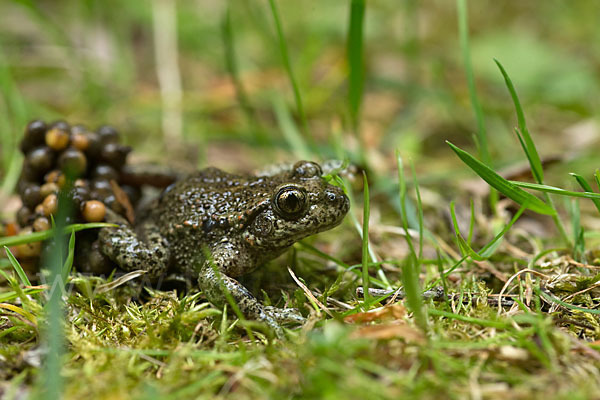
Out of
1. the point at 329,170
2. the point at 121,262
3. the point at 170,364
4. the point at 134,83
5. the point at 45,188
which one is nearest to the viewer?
the point at 170,364

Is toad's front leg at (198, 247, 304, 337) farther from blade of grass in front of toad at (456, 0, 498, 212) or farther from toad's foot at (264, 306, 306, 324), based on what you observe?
blade of grass in front of toad at (456, 0, 498, 212)

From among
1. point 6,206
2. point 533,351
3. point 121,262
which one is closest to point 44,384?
point 121,262

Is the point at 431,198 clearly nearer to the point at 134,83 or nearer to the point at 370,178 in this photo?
the point at 370,178

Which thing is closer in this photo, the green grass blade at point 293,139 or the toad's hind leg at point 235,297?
the toad's hind leg at point 235,297

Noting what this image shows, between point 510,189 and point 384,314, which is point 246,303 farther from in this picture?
point 510,189

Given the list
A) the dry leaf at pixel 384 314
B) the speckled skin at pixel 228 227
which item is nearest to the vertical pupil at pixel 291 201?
the speckled skin at pixel 228 227

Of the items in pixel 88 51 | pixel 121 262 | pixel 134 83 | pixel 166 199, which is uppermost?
pixel 88 51

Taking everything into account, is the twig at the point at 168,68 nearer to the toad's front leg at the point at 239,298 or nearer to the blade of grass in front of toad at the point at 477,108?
the toad's front leg at the point at 239,298

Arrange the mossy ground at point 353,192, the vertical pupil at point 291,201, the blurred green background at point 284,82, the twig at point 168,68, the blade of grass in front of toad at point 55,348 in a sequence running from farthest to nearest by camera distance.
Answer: the twig at point 168,68 → the blurred green background at point 284,82 → the vertical pupil at point 291,201 → the mossy ground at point 353,192 → the blade of grass in front of toad at point 55,348
